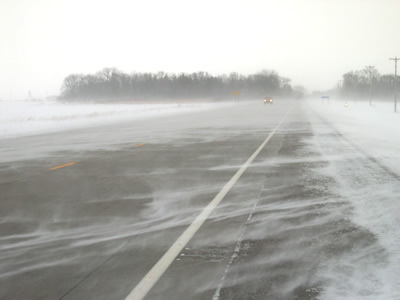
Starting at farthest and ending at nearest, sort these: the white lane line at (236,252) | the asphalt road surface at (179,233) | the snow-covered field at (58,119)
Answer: the snow-covered field at (58,119) < the asphalt road surface at (179,233) < the white lane line at (236,252)

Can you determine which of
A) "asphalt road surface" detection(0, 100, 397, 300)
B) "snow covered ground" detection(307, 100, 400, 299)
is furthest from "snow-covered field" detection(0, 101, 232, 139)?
"snow covered ground" detection(307, 100, 400, 299)

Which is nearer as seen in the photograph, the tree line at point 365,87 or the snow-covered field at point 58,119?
the snow-covered field at point 58,119

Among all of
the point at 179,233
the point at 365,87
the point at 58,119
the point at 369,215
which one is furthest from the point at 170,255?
the point at 365,87

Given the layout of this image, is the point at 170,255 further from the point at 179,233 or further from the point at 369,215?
the point at 369,215

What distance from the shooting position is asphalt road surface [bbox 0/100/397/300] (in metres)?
4.09

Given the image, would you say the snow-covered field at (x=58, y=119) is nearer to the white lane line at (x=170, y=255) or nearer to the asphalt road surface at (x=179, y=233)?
the asphalt road surface at (x=179, y=233)

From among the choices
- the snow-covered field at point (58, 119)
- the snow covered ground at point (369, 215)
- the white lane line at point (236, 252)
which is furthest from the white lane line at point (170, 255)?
the snow-covered field at point (58, 119)

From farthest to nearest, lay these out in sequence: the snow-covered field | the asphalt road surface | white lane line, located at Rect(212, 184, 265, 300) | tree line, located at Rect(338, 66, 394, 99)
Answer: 1. tree line, located at Rect(338, 66, 394, 99)
2. the snow-covered field
3. the asphalt road surface
4. white lane line, located at Rect(212, 184, 265, 300)

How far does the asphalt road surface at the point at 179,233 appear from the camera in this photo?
A: 4.09 m

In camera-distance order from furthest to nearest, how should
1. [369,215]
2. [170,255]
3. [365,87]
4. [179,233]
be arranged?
[365,87], [369,215], [179,233], [170,255]

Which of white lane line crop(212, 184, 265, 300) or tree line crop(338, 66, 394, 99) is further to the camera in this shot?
tree line crop(338, 66, 394, 99)

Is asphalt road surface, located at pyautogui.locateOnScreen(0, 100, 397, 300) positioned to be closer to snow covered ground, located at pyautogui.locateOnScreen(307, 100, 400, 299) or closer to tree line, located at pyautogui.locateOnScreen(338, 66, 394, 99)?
snow covered ground, located at pyautogui.locateOnScreen(307, 100, 400, 299)

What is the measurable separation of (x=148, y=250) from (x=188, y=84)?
197093 mm

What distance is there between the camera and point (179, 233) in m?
5.72
